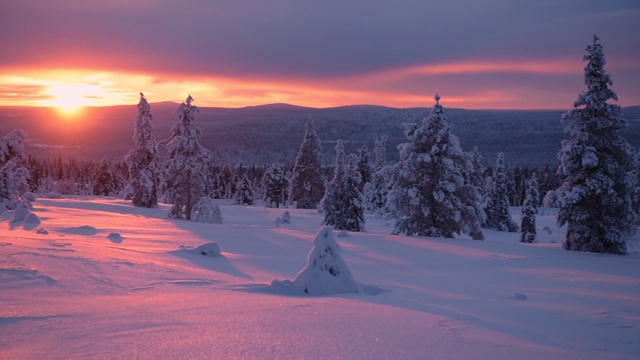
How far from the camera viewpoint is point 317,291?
354 inches

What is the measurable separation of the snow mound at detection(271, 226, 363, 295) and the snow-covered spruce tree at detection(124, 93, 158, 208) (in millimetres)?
39348

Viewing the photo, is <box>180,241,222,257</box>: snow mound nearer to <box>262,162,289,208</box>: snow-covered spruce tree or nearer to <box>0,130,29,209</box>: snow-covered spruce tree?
<box>0,130,29,209</box>: snow-covered spruce tree

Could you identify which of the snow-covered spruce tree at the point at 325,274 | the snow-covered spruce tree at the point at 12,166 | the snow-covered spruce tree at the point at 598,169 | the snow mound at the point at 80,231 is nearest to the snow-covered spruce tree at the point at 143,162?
the snow-covered spruce tree at the point at 12,166

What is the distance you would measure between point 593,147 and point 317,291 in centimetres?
1868

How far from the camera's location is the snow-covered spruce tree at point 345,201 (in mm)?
37656

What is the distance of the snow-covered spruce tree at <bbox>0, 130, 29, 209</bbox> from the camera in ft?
99.6

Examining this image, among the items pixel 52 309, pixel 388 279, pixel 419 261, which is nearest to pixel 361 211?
pixel 419 261

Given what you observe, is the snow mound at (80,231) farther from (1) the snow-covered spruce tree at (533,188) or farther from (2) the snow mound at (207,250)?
(1) the snow-covered spruce tree at (533,188)

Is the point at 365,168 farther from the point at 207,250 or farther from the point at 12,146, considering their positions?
the point at 207,250

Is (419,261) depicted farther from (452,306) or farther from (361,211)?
(361,211)

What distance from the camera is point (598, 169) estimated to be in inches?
903

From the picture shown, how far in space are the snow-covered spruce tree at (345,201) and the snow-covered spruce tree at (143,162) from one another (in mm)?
17395

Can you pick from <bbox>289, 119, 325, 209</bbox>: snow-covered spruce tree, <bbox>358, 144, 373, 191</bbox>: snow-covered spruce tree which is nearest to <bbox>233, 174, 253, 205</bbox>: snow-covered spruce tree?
<bbox>289, 119, 325, 209</bbox>: snow-covered spruce tree

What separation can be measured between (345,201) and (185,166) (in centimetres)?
1218
